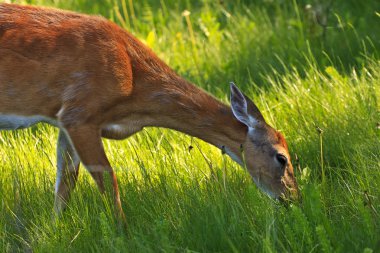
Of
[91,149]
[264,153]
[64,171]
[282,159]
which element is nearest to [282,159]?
[282,159]

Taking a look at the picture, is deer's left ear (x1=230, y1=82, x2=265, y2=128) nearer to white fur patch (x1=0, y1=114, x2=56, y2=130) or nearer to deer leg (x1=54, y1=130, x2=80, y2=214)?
deer leg (x1=54, y1=130, x2=80, y2=214)

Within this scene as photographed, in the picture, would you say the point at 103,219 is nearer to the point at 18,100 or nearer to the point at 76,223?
the point at 76,223

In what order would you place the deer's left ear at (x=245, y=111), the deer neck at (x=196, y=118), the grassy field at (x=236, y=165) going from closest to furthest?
the grassy field at (x=236, y=165)
the deer's left ear at (x=245, y=111)
the deer neck at (x=196, y=118)

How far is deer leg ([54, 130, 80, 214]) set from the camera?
569 centimetres

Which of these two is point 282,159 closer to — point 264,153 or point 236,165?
point 264,153

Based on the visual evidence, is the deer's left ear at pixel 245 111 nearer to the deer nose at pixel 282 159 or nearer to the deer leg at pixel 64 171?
the deer nose at pixel 282 159

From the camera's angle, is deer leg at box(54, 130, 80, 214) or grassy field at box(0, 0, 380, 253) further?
deer leg at box(54, 130, 80, 214)

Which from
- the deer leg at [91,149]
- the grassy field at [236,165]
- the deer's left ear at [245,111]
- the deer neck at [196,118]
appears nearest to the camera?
the grassy field at [236,165]

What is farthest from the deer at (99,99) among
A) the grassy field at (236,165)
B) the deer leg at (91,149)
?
the grassy field at (236,165)

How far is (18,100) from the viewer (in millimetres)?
5723

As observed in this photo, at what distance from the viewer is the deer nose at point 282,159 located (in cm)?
581

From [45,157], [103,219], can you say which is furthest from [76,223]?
[45,157]

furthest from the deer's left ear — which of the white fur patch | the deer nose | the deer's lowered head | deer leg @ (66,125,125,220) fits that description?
the white fur patch

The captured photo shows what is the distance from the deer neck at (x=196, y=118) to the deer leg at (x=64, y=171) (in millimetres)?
542
